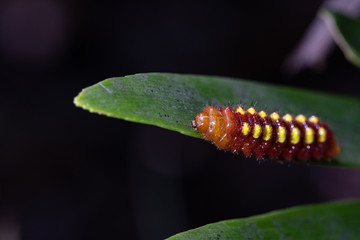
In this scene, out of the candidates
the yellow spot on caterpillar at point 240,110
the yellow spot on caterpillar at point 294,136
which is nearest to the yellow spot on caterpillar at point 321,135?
the yellow spot on caterpillar at point 294,136

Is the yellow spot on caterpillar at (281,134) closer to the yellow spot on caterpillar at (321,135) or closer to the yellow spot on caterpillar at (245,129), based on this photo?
the yellow spot on caterpillar at (245,129)

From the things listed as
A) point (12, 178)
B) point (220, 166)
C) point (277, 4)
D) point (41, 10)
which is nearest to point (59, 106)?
point (12, 178)

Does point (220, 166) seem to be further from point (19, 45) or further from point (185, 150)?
point (19, 45)

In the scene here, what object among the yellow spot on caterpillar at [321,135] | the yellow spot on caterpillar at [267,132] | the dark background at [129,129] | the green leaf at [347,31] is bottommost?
the dark background at [129,129]

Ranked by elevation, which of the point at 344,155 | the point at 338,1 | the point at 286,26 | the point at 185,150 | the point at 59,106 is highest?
the point at 338,1

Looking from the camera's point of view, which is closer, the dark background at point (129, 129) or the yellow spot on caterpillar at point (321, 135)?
the yellow spot on caterpillar at point (321, 135)

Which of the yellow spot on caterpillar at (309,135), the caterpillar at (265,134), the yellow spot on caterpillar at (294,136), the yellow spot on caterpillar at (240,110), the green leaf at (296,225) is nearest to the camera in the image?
the green leaf at (296,225)
